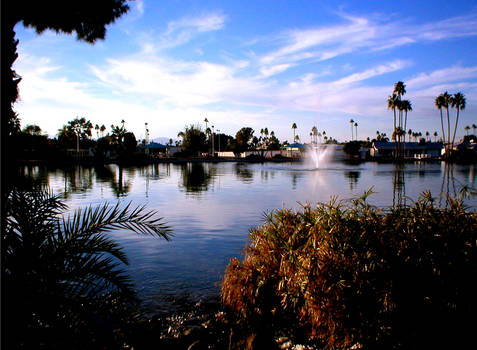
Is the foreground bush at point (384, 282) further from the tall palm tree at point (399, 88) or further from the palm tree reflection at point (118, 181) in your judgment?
the tall palm tree at point (399, 88)

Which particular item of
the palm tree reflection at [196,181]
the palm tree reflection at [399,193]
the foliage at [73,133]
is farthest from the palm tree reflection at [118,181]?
the foliage at [73,133]

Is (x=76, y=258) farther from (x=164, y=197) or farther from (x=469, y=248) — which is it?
(x=164, y=197)

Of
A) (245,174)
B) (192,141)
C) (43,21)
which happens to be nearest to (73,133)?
(192,141)

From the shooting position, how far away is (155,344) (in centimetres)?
529

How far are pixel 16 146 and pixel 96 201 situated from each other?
16916 millimetres

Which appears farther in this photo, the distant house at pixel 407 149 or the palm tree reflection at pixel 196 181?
the distant house at pixel 407 149

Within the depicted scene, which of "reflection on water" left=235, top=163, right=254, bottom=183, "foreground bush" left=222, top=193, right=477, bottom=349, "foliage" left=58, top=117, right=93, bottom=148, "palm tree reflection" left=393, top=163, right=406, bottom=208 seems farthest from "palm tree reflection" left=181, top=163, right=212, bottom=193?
"foliage" left=58, top=117, right=93, bottom=148

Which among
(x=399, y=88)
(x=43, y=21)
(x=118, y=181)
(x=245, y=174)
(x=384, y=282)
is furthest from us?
(x=399, y=88)

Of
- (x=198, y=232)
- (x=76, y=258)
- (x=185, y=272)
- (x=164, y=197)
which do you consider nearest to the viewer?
(x=76, y=258)

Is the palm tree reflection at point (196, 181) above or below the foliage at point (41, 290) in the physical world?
below

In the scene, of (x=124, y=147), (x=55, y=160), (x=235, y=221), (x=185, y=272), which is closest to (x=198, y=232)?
(x=235, y=221)

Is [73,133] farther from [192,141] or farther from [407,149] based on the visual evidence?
[407,149]

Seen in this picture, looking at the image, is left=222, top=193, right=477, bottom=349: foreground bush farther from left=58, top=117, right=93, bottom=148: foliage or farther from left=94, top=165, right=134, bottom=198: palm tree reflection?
left=58, top=117, right=93, bottom=148: foliage

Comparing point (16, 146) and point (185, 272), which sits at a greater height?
point (16, 146)
